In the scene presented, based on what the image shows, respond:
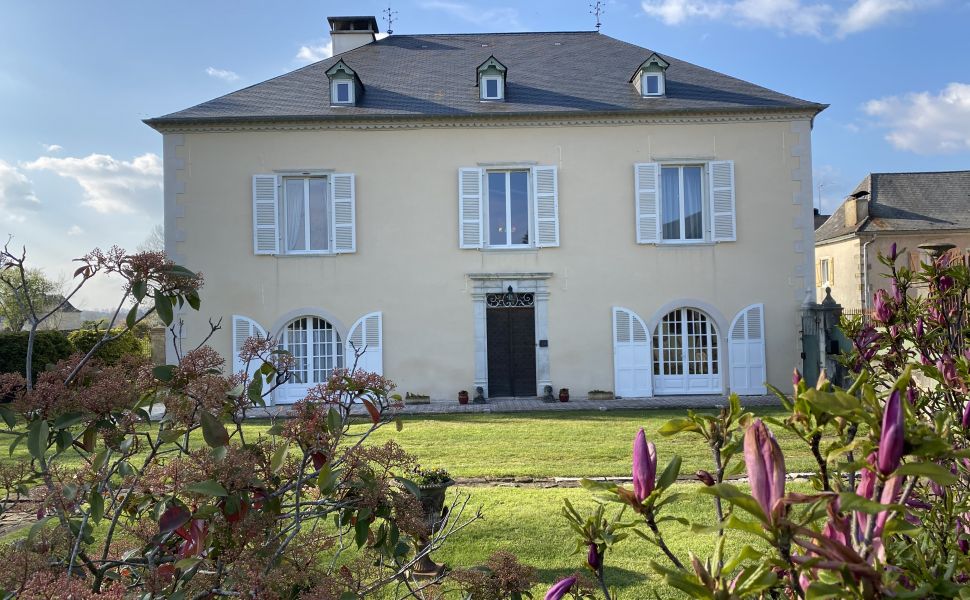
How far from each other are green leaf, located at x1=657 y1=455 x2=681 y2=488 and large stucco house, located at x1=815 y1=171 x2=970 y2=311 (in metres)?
28.4

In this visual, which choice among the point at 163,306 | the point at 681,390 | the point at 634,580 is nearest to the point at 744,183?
the point at 681,390

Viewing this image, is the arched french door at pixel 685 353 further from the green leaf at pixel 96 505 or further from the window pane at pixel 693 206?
the green leaf at pixel 96 505

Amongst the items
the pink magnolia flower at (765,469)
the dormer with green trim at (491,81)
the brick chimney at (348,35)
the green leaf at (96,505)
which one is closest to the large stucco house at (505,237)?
the dormer with green trim at (491,81)

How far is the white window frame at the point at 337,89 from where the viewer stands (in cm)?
1426

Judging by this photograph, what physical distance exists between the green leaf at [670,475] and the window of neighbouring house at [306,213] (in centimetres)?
1354

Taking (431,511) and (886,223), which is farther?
(886,223)

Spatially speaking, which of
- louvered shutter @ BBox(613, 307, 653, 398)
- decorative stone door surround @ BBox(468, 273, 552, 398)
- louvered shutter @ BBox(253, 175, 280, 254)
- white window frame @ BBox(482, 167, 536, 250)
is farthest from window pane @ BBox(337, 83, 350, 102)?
louvered shutter @ BBox(613, 307, 653, 398)

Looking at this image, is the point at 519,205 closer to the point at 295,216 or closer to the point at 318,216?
the point at 318,216

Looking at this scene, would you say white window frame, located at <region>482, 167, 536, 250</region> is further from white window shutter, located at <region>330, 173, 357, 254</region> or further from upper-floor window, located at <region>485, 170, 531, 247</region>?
white window shutter, located at <region>330, 173, 357, 254</region>

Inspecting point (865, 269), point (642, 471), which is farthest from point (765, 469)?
point (865, 269)

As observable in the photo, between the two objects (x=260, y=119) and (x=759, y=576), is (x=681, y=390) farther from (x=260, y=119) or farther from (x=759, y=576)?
(x=759, y=576)

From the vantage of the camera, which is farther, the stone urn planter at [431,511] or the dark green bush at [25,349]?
the dark green bush at [25,349]

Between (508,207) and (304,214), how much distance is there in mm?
4293

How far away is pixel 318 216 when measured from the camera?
14.4m
